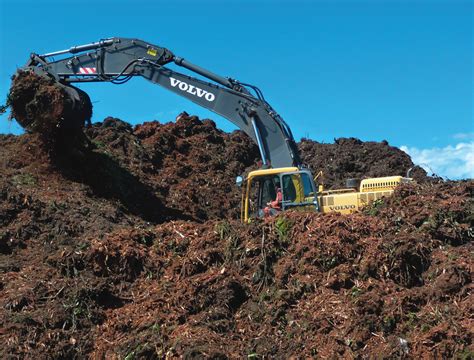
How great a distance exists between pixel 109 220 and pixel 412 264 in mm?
7975

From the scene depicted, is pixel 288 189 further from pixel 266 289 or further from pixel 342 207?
pixel 266 289

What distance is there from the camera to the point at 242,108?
45.4 ft

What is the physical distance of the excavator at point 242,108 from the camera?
11492 mm

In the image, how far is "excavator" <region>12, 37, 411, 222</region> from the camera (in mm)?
11492

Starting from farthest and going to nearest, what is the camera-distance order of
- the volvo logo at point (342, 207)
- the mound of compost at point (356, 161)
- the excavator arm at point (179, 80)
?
1. the mound of compost at point (356, 161)
2. the excavator arm at point (179, 80)
3. the volvo logo at point (342, 207)

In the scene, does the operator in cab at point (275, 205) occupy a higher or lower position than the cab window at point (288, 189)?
lower

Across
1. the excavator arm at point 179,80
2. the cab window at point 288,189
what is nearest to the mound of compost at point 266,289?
the cab window at point 288,189

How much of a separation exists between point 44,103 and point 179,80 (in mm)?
3455

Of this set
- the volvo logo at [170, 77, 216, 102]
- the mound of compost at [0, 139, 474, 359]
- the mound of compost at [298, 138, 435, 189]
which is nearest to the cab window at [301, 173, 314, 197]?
the mound of compost at [0, 139, 474, 359]

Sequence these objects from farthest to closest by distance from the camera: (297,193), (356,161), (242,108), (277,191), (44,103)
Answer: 1. (356,161)
2. (44,103)
3. (242,108)
4. (277,191)
5. (297,193)

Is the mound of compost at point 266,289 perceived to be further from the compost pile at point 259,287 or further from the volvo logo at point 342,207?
the volvo logo at point 342,207

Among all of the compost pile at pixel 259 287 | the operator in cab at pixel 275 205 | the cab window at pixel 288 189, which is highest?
the cab window at pixel 288 189

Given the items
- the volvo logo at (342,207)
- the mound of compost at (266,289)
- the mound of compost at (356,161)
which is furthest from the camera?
the mound of compost at (356,161)

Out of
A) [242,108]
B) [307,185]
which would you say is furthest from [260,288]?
[242,108]
